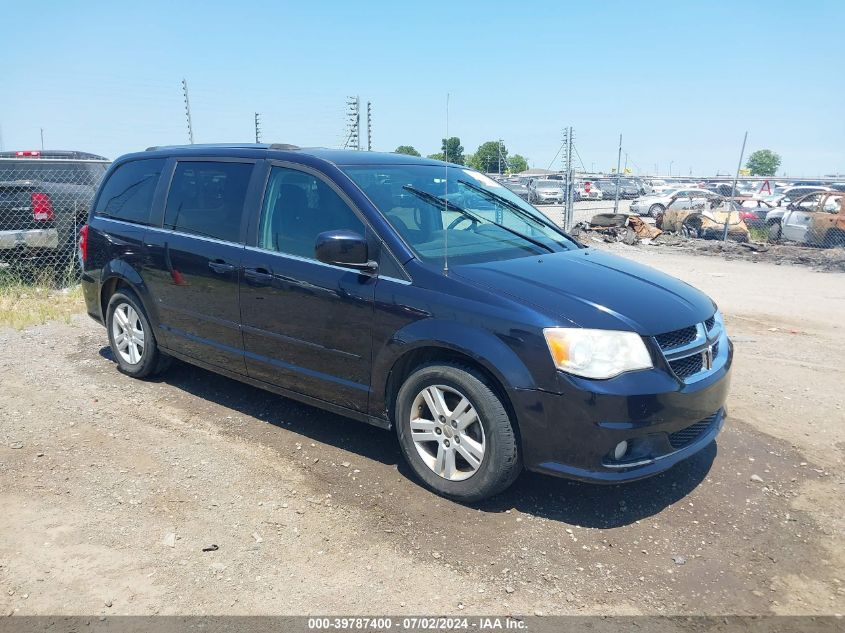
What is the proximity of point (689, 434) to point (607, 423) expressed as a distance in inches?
26.3

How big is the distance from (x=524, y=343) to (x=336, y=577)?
139 cm

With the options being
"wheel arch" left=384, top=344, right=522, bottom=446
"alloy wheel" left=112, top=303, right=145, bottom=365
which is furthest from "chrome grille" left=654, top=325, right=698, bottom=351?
"alloy wheel" left=112, top=303, right=145, bottom=365

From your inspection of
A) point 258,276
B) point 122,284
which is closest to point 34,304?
point 122,284

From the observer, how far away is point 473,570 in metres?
3.15

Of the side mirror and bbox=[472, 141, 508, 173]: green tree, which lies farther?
bbox=[472, 141, 508, 173]: green tree

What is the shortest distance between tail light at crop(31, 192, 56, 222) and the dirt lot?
4.73 metres

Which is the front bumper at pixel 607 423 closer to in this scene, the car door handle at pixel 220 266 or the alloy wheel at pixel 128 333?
the car door handle at pixel 220 266

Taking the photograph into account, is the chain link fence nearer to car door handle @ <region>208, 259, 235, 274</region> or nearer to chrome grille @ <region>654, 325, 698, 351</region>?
car door handle @ <region>208, 259, 235, 274</region>

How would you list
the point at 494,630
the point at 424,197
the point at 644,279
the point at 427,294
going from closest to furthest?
1. the point at 494,630
2. the point at 427,294
3. the point at 644,279
4. the point at 424,197

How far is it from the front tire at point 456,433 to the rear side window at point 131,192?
9.57 ft

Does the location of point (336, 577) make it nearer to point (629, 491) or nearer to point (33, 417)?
point (629, 491)

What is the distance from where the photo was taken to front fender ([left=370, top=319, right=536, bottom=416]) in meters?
3.38

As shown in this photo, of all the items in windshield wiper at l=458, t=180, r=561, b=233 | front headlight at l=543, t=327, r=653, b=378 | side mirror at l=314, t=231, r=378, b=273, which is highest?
windshield wiper at l=458, t=180, r=561, b=233

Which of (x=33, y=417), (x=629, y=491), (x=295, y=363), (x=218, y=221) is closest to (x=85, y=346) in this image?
(x=33, y=417)
